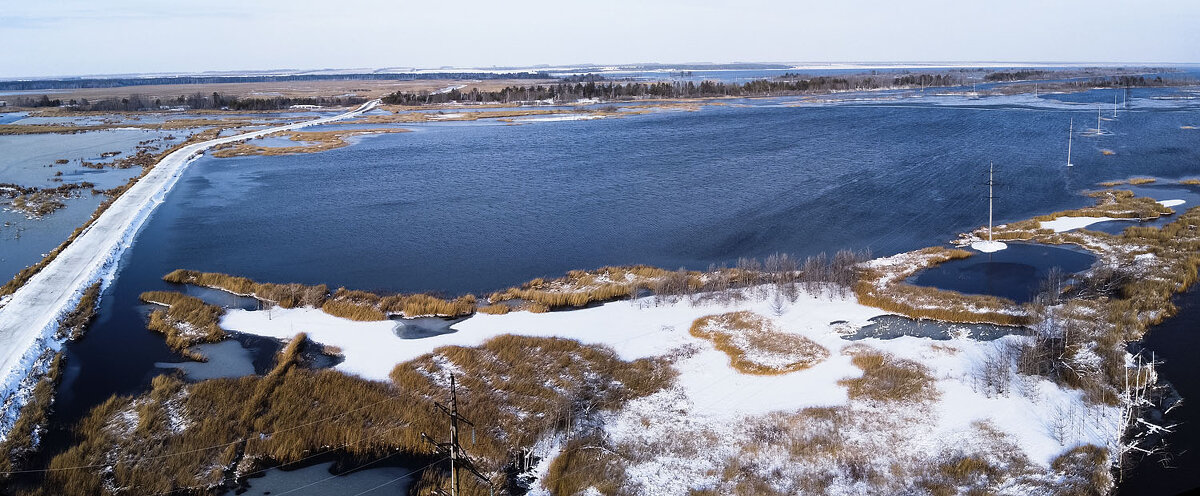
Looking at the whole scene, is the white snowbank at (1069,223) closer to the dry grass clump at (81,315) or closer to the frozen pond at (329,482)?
the frozen pond at (329,482)

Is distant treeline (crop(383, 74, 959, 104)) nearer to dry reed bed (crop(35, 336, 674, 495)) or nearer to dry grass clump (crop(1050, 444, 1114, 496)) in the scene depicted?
dry reed bed (crop(35, 336, 674, 495))

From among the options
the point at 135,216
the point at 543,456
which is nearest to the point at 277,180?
the point at 135,216

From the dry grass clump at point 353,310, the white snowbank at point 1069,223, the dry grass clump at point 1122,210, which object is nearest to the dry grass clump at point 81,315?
the dry grass clump at point 353,310

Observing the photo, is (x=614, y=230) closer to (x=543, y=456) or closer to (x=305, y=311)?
(x=305, y=311)

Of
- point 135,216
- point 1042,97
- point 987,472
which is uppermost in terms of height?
point 1042,97

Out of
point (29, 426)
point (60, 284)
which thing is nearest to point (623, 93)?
point (60, 284)

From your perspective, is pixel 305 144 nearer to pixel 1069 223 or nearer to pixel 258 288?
pixel 258 288
